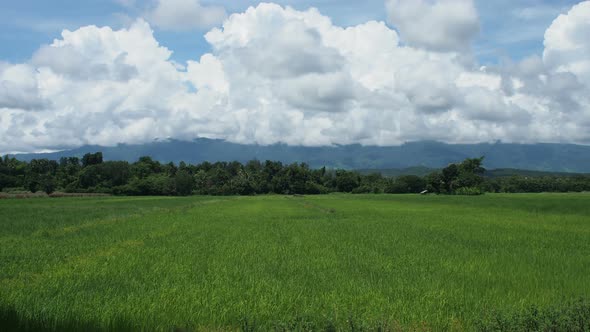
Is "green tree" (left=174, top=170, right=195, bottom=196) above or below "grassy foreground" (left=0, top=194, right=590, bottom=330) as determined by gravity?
below

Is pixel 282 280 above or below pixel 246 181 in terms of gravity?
above

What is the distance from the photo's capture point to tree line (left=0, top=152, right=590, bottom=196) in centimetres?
10088

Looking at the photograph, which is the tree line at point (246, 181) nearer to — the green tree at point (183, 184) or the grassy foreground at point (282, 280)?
the green tree at point (183, 184)

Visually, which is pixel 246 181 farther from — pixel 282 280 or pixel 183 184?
pixel 282 280

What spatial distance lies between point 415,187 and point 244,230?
104368mm

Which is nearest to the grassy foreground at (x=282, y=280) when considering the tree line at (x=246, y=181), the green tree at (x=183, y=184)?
the tree line at (x=246, y=181)

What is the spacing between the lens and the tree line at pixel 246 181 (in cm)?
10088

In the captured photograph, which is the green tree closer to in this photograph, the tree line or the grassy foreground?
the tree line

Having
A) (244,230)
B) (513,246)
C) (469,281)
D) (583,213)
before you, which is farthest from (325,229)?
(583,213)

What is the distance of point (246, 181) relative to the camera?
366ft

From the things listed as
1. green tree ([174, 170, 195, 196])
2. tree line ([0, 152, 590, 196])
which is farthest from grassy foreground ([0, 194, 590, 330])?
green tree ([174, 170, 195, 196])

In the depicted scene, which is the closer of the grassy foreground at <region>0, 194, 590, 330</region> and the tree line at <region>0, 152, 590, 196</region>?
the grassy foreground at <region>0, 194, 590, 330</region>

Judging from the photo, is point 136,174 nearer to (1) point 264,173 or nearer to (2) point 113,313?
(1) point 264,173

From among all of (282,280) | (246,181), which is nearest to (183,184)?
(246,181)
